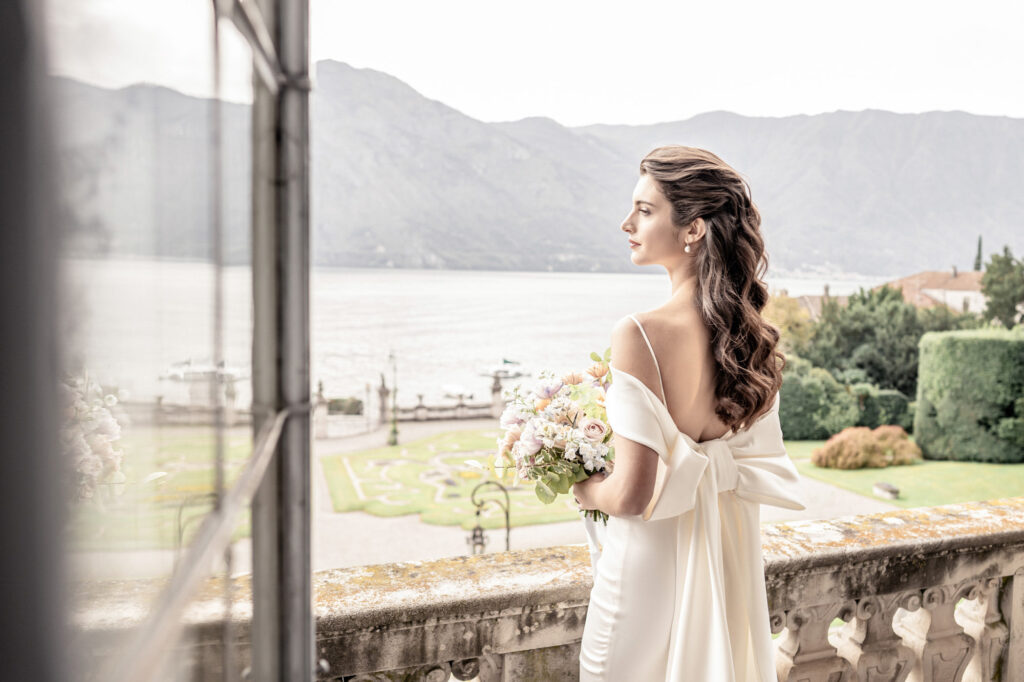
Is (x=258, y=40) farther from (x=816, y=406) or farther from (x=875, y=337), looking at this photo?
(x=875, y=337)

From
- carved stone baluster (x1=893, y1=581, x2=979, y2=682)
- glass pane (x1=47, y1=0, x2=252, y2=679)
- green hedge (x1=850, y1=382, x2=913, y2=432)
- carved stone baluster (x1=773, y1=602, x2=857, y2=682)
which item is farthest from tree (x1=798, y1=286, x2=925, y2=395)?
glass pane (x1=47, y1=0, x2=252, y2=679)

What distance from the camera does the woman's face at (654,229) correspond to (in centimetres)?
159

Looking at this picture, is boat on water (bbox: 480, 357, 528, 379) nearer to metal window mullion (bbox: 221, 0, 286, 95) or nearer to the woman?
the woman

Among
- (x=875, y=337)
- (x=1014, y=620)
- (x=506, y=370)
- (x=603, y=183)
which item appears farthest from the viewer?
(x=603, y=183)

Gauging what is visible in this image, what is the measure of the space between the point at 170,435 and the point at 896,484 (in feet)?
82.7

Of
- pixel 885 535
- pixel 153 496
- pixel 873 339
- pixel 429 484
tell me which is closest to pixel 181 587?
pixel 153 496

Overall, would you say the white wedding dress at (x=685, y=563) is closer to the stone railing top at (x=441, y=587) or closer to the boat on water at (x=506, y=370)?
the stone railing top at (x=441, y=587)

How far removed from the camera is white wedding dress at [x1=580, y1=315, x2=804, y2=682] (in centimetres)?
146

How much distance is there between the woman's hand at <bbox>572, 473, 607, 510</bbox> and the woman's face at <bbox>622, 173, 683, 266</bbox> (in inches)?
19.3

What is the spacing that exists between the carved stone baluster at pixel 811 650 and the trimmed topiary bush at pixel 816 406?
25077 millimetres

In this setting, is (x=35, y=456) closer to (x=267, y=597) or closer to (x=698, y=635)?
(x=267, y=597)

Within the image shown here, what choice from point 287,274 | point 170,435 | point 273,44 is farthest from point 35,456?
point 273,44

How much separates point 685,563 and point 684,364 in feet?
1.39

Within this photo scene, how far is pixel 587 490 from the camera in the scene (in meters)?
1.62
